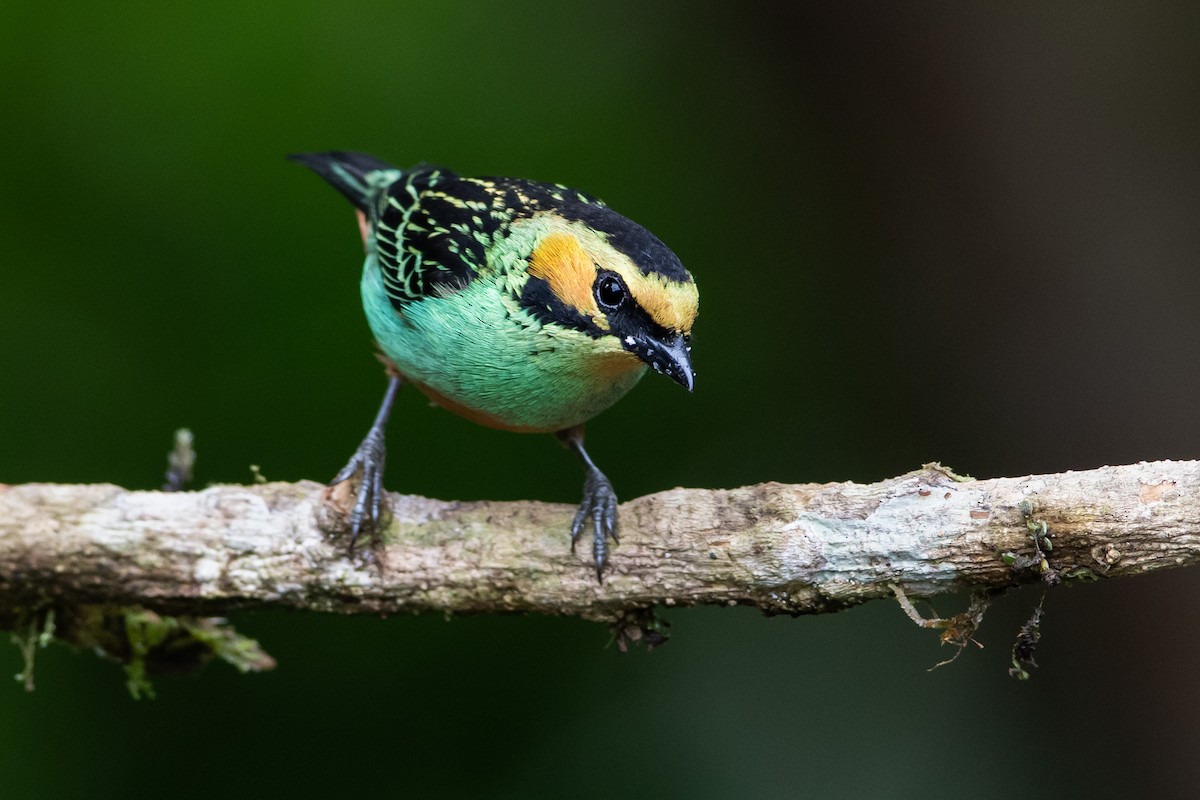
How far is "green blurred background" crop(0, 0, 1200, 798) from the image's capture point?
562cm

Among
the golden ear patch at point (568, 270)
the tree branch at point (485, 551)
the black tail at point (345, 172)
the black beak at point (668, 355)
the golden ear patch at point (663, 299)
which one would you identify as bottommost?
the tree branch at point (485, 551)

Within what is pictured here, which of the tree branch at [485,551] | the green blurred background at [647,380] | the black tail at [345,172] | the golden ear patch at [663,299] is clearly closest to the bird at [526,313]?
the golden ear patch at [663,299]

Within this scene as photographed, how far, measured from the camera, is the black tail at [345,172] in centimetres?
559

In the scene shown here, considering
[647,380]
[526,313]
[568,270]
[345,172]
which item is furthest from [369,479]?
[647,380]

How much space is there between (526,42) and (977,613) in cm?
463

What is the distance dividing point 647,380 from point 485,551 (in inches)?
105

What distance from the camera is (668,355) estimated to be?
3820mm

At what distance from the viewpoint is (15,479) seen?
565cm

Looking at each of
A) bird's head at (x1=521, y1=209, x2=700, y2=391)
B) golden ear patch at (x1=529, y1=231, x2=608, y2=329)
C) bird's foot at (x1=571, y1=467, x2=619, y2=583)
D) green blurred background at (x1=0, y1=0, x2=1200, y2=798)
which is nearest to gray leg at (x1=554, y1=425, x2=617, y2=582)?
bird's foot at (x1=571, y1=467, x2=619, y2=583)

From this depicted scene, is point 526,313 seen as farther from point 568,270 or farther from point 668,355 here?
point 668,355

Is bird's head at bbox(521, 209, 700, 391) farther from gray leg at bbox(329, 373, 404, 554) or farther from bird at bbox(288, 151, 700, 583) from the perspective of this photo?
gray leg at bbox(329, 373, 404, 554)

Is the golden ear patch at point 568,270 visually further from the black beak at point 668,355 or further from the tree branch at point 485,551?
the tree branch at point 485,551

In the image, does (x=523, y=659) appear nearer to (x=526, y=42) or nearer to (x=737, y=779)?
(x=737, y=779)

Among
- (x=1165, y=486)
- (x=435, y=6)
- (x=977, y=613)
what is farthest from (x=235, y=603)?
(x=435, y=6)
